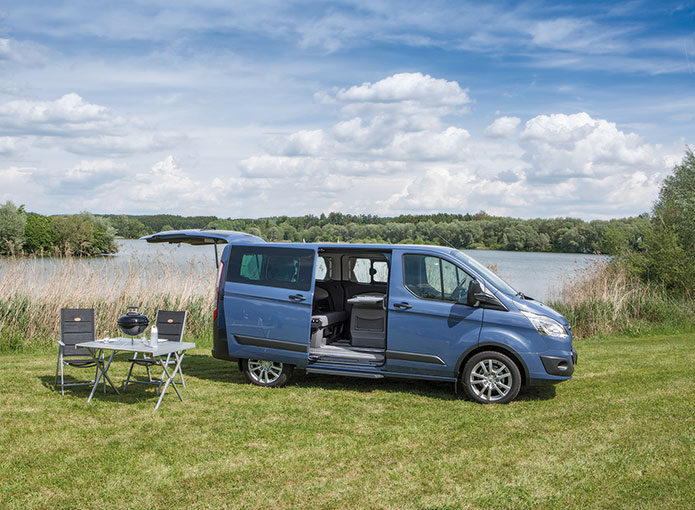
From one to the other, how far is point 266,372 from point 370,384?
148 centimetres

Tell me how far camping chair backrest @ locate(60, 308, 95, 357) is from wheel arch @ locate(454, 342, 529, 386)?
5.11 m

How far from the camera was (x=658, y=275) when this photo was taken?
19.2 metres

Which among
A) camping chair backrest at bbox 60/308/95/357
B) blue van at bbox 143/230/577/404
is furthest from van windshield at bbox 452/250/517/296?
camping chair backrest at bbox 60/308/95/357

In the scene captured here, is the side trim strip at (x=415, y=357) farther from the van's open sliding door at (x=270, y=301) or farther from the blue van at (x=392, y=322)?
the van's open sliding door at (x=270, y=301)

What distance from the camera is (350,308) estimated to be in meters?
9.73

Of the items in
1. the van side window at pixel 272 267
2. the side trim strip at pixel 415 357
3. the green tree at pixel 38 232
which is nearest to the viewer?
the side trim strip at pixel 415 357

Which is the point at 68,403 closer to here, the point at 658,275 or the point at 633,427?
the point at 633,427

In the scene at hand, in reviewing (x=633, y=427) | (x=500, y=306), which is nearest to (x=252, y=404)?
(x=500, y=306)

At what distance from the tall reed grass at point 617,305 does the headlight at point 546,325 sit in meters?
8.53

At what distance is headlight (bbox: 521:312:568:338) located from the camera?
7484 mm

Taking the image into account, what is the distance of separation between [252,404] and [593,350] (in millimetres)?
7827

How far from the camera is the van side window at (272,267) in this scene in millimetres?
8422

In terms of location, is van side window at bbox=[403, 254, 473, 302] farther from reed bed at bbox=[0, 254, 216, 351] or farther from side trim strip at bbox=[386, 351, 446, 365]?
reed bed at bbox=[0, 254, 216, 351]

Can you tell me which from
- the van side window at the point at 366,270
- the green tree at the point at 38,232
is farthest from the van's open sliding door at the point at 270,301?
the green tree at the point at 38,232
